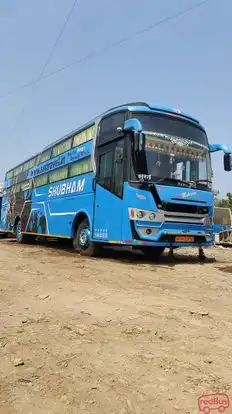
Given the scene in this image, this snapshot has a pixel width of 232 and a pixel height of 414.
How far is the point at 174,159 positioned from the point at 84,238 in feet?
10.9

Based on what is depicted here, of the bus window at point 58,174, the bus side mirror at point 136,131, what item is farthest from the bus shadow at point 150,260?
the bus side mirror at point 136,131

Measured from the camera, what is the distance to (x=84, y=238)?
11219 millimetres

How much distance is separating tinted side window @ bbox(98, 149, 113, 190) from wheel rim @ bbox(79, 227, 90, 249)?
1.46 meters

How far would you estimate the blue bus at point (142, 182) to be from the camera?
9.16 metres

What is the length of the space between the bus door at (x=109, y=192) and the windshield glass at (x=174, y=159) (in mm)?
527

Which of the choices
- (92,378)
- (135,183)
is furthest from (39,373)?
(135,183)

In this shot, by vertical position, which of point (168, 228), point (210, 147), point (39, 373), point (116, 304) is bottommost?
point (39, 373)

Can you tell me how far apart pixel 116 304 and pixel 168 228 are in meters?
4.42

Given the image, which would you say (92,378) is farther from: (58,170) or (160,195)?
(58,170)

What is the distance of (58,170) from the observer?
46.0 ft

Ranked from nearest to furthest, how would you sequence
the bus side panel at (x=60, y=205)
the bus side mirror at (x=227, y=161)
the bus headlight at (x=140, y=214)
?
the bus headlight at (x=140, y=214)
the bus side mirror at (x=227, y=161)
the bus side panel at (x=60, y=205)

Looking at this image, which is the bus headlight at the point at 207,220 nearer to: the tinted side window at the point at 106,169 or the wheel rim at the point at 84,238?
the tinted side window at the point at 106,169

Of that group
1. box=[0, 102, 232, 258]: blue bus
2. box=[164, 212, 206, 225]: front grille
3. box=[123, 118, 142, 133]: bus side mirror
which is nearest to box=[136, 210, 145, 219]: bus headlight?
box=[0, 102, 232, 258]: blue bus

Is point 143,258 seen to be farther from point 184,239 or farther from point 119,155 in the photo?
point 119,155
